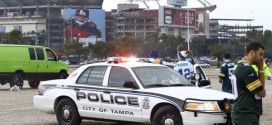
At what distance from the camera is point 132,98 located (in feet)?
34.7

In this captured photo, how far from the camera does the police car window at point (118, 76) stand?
10953 millimetres

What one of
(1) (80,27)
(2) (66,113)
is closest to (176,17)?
(1) (80,27)

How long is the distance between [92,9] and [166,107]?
158 m

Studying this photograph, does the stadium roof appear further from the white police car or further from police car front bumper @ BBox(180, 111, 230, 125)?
police car front bumper @ BBox(180, 111, 230, 125)

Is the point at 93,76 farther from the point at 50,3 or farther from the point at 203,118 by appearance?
the point at 50,3

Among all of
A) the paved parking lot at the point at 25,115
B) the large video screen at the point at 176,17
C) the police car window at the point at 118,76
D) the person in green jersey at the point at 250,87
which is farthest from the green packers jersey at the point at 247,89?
the large video screen at the point at 176,17

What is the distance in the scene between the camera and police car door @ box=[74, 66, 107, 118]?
1120 centimetres

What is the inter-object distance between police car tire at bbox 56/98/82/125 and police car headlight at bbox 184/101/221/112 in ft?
8.75

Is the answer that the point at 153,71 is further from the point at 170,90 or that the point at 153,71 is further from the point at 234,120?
the point at 234,120

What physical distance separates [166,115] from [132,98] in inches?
32.7

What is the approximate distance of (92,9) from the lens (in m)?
166

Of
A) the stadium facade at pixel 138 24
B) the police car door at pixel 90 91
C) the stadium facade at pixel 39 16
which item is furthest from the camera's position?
the stadium facade at pixel 138 24

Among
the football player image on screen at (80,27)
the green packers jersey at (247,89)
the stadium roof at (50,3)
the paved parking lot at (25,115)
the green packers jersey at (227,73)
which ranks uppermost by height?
the stadium roof at (50,3)

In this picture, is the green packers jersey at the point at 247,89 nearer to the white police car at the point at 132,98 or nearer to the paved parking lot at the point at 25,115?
the white police car at the point at 132,98
